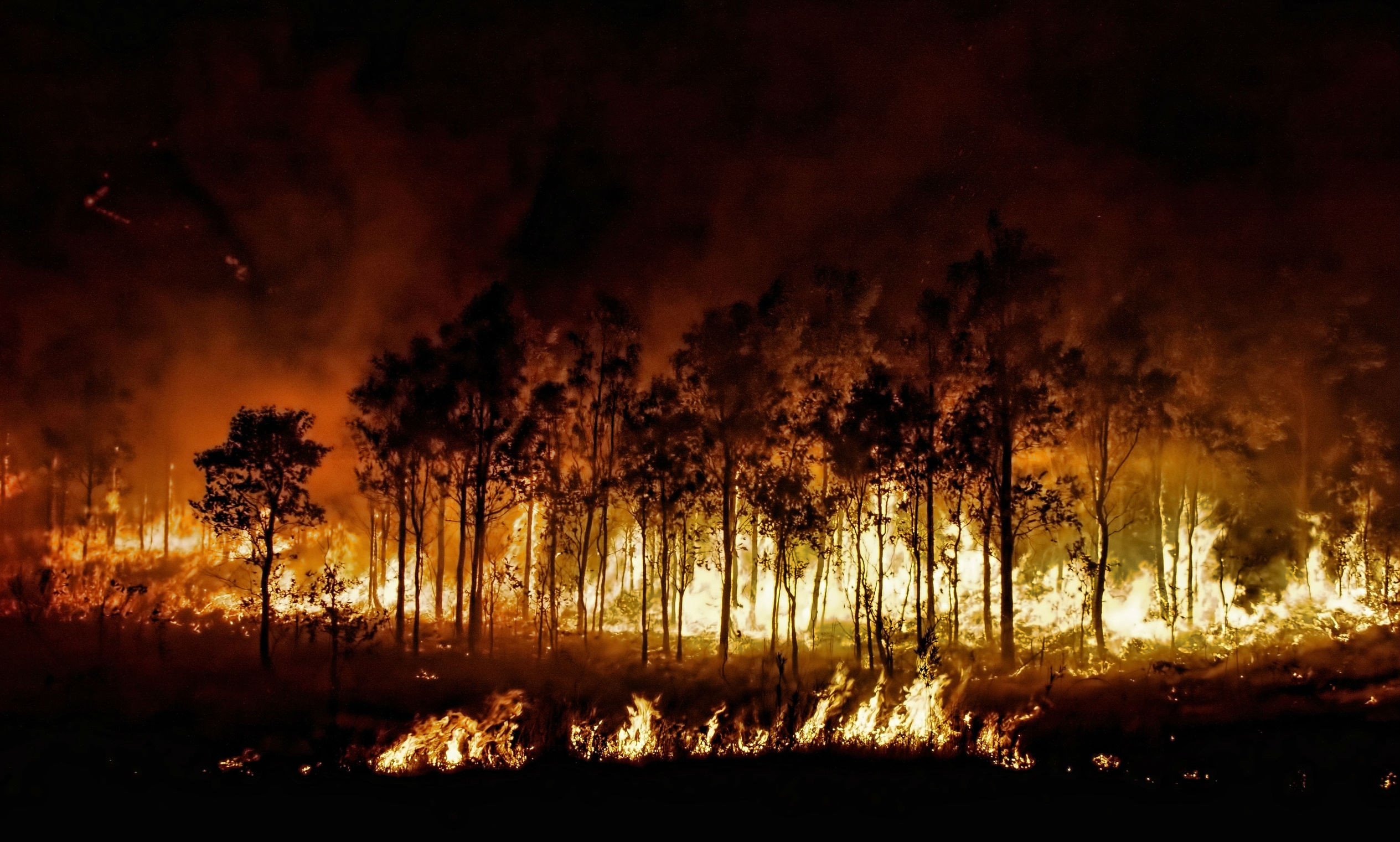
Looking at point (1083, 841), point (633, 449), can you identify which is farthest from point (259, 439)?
point (1083, 841)

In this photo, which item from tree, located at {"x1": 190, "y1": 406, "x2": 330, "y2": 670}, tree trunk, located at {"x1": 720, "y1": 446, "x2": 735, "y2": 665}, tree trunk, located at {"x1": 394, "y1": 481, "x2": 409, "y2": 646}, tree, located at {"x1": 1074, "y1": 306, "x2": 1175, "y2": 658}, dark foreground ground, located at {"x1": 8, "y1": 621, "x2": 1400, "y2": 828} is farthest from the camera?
tree trunk, located at {"x1": 394, "y1": 481, "x2": 409, "y2": 646}

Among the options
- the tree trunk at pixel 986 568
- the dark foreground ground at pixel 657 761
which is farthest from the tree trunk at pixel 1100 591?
the tree trunk at pixel 986 568

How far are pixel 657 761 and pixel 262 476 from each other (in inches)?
674

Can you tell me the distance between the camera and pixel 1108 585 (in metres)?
42.2

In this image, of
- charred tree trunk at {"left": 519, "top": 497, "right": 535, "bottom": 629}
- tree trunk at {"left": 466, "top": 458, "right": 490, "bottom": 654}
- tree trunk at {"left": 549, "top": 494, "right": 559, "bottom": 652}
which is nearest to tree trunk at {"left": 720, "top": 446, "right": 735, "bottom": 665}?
tree trunk at {"left": 549, "top": 494, "right": 559, "bottom": 652}

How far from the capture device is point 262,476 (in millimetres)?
26703

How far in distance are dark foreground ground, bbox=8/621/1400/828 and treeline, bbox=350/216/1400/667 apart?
4597 millimetres

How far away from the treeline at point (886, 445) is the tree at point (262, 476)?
561 centimetres

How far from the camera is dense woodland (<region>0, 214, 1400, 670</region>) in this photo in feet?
93.1

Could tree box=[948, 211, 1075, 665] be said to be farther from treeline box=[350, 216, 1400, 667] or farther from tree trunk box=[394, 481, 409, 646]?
tree trunk box=[394, 481, 409, 646]

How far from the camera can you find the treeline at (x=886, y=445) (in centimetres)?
2872

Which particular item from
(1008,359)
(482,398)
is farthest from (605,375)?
(1008,359)

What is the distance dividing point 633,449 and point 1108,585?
26059mm

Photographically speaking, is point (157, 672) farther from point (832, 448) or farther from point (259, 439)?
point (832, 448)
